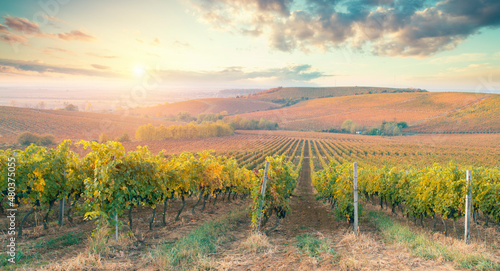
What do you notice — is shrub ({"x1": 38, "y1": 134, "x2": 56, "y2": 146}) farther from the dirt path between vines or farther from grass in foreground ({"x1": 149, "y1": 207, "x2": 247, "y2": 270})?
the dirt path between vines

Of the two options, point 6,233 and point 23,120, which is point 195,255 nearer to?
point 6,233

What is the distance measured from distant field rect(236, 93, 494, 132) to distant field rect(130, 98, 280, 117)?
22514mm

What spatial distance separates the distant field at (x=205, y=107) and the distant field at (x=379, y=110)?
2251 cm

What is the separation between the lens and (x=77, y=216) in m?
9.78

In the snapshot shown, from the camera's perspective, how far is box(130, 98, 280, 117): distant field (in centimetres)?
15200

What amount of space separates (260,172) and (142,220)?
17.8 ft

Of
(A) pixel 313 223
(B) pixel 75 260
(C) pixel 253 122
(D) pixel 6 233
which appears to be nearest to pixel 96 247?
(B) pixel 75 260

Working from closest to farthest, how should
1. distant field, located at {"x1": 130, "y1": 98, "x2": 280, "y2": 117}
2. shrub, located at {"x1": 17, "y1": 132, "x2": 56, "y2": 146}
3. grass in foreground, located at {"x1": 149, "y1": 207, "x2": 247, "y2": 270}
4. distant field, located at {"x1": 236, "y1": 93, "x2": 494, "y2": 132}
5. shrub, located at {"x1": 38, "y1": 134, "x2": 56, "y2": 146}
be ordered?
grass in foreground, located at {"x1": 149, "y1": 207, "x2": 247, "y2": 270} < shrub, located at {"x1": 17, "y1": 132, "x2": 56, "y2": 146} < shrub, located at {"x1": 38, "y1": 134, "x2": 56, "y2": 146} < distant field, located at {"x1": 236, "y1": 93, "x2": 494, "y2": 132} < distant field, located at {"x1": 130, "y1": 98, "x2": 280, "y2": 117}

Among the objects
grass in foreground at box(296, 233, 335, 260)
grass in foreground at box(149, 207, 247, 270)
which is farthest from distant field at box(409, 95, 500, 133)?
grass in foreground at box(149, 207, 247, 270)

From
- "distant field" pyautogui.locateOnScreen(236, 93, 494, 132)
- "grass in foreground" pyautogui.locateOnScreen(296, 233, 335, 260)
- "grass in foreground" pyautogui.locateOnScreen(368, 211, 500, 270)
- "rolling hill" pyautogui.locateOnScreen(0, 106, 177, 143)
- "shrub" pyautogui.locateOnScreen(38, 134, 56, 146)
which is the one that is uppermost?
"distant field" pyautogui.locateOnScreen(236, 93, 494, 132)

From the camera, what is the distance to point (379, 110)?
428ft

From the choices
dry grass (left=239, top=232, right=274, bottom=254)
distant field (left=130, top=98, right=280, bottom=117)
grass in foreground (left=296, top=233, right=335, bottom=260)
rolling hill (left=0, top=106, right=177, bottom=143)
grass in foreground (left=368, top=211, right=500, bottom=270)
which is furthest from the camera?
distant field (left=130, top=98, right=280, bottom=117)

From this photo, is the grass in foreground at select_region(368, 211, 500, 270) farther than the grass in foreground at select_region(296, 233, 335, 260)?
No

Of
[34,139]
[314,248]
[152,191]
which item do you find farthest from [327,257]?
[34,139]
